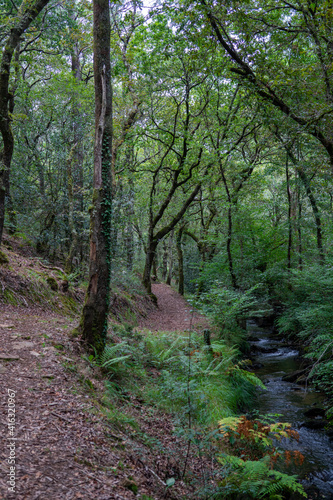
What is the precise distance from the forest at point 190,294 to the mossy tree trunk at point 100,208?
3cm

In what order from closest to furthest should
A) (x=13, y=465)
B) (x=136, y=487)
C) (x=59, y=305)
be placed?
(x=13, y=465), (x=136, y=487), (x=59, y=305)

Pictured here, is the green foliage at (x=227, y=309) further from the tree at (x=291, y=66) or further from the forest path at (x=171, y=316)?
the tree at (x=291, y=66)

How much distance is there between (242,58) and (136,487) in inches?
329

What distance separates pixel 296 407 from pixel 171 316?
25.3ft

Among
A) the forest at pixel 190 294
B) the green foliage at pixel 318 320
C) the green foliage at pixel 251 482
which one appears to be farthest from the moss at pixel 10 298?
the green foliage at pixel 318 320

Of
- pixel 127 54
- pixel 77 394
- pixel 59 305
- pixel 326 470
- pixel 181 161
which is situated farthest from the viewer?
pixel 181 161

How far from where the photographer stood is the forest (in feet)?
14.1

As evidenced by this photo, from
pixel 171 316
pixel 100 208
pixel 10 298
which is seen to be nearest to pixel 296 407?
pixel 100 208

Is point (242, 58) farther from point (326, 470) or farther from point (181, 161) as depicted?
point (326, 470)

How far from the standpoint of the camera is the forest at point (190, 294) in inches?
169

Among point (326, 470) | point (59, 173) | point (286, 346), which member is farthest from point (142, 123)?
point (326, 470)

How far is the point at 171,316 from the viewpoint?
14523 mm

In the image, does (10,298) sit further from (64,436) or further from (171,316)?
(171,316)

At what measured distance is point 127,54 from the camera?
1184 cm
